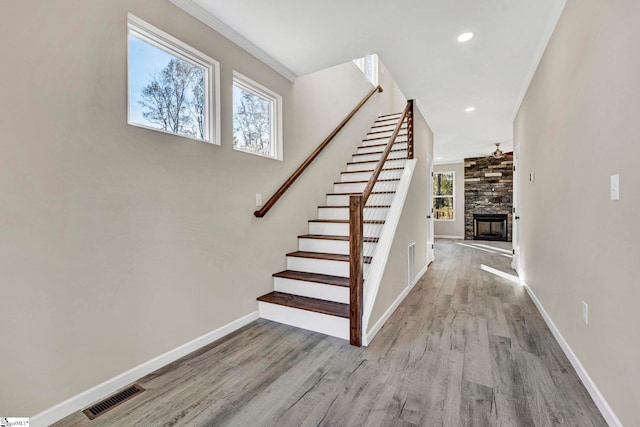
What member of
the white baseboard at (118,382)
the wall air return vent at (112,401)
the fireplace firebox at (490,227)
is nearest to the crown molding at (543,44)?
the white baseboard at (118,382)

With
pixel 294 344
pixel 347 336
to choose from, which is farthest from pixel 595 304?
pixel 294 344

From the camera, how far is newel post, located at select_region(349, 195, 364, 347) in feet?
7.41

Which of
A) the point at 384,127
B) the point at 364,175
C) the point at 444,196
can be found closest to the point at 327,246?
the point at 364,175

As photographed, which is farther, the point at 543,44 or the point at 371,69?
the point at 371,69

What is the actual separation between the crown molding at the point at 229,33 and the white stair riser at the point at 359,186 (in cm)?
160

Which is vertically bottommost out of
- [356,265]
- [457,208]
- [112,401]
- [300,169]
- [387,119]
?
[112,401]

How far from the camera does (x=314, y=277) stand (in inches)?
114

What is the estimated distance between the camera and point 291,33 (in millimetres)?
2514

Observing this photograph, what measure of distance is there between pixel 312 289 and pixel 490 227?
845 cm

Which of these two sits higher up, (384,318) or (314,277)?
(314,277)

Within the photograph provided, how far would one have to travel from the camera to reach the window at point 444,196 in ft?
Answer: 32.9

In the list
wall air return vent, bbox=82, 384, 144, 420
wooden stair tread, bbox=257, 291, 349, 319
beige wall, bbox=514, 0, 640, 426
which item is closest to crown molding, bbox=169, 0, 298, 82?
wooden stair tread, bbox=257, 291, 349, 319

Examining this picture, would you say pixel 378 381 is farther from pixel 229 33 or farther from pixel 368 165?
pixel 368 165

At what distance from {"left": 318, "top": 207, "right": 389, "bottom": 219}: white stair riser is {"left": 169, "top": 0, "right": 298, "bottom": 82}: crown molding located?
1626 millimetres
